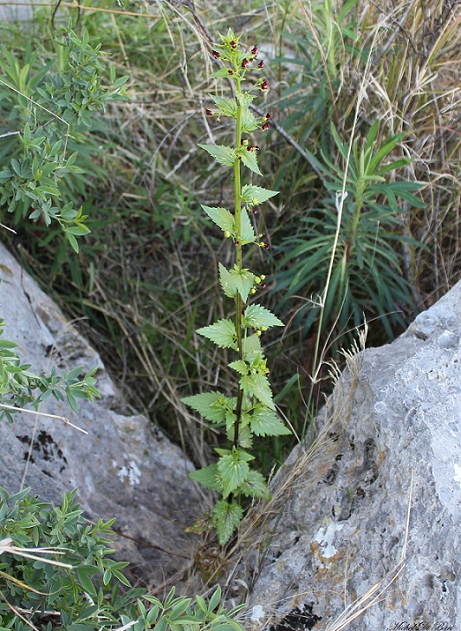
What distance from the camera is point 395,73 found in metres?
2.96

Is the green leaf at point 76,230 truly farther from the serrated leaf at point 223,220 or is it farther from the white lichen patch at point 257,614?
the white lichen patch at point 257,614

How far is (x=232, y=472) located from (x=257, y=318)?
0.50 meters

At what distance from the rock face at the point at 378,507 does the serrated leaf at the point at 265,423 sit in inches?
5.9

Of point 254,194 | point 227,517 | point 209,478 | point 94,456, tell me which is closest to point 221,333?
point 254,194

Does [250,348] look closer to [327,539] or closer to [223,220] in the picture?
[223,220]

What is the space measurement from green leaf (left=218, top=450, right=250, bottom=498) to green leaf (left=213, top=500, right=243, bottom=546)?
0.11m

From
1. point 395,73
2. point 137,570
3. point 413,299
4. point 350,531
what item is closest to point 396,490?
point 350,531

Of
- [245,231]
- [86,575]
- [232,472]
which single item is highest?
[245,231]

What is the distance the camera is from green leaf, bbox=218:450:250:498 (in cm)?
205

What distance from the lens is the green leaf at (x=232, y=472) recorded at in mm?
2047

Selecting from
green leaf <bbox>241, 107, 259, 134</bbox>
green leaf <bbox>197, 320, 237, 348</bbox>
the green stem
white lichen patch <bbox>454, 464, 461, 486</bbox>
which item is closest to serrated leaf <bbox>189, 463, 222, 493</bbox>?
the green stem

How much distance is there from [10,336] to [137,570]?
0.98 metres

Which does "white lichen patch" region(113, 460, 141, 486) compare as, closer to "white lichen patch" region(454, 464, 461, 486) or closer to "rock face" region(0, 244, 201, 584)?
"rock face" region(0, 244, 201, 584)

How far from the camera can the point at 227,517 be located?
2.16m
